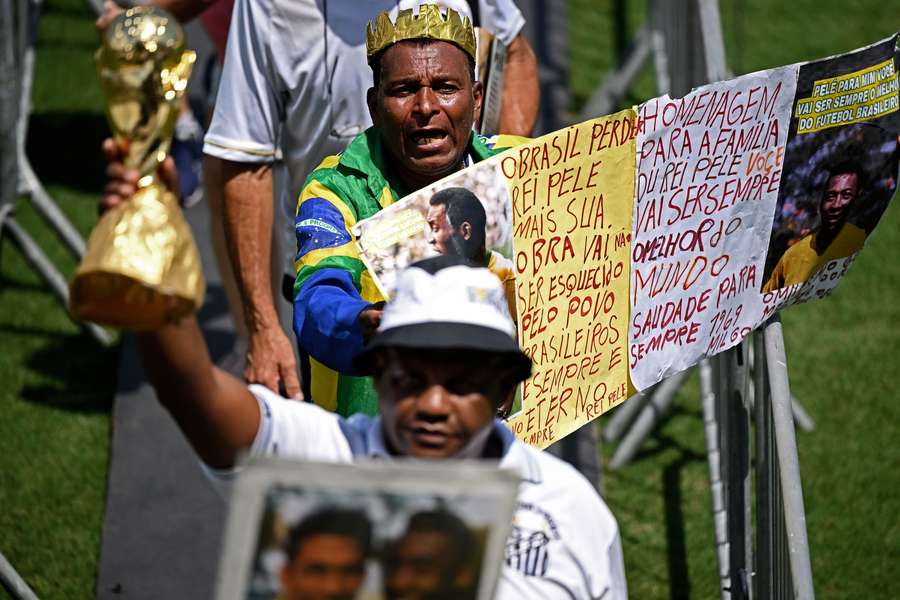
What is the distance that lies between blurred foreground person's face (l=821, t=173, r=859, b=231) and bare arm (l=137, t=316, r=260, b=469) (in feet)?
6.42

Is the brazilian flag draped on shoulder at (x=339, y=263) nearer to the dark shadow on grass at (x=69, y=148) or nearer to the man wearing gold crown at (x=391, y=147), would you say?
the man wearing gold crown at (x=391, y=147)

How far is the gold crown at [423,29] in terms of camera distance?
3.46 meters

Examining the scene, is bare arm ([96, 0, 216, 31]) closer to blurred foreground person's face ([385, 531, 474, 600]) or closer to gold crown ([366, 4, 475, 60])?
gold crown ([366, 4, 475, 60])

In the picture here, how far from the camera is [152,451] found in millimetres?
5684

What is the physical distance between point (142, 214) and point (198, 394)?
0.33m

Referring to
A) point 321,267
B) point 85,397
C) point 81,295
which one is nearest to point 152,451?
point 85,397

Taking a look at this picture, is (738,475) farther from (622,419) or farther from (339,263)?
(622,419)

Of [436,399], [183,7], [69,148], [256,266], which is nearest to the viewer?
[436,399]

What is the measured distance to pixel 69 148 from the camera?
816 cm

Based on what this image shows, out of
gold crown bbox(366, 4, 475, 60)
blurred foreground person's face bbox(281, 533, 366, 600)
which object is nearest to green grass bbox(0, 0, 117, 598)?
gold crown bbox(366, 4, 475, 60)

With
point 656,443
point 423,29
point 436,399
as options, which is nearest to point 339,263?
point 423,29

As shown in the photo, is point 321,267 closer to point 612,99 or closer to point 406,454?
point 406,454

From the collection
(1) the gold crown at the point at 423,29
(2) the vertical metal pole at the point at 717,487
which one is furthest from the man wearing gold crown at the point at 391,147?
(2) the vertical metal pole at the point at 717,487

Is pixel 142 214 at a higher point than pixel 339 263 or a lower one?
lower
